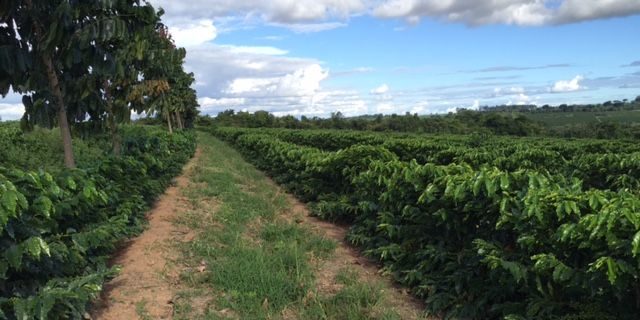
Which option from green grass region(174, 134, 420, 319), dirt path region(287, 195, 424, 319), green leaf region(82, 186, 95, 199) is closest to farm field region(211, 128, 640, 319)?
dirt path region(287, 195, 424, 319)

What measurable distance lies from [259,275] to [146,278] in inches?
47.3

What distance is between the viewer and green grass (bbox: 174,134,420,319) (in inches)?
184

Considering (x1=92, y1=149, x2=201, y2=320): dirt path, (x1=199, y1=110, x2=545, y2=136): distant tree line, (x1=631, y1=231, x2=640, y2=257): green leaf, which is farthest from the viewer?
(x1=199, y1=110, x2=545, y2=136): distant tree line

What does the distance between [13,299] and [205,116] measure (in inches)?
4317

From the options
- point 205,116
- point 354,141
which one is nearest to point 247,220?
point 354,141

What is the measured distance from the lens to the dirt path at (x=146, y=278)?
465 cm

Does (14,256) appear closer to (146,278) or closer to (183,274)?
(146,278)

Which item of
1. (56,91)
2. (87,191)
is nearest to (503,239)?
(87,191)

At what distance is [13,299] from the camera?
3.31m

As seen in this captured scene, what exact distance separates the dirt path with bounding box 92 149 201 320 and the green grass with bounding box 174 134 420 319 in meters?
0.17

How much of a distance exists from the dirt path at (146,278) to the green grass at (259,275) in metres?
0.17

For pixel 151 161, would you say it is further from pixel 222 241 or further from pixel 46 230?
pixel 46 230

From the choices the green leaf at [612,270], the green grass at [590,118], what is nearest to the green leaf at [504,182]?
the green leaf at [612,270]

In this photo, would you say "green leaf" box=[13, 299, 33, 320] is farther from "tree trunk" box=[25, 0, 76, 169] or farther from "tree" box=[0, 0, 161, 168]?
"tree trunk" box=[25, 0, 76, 169]
